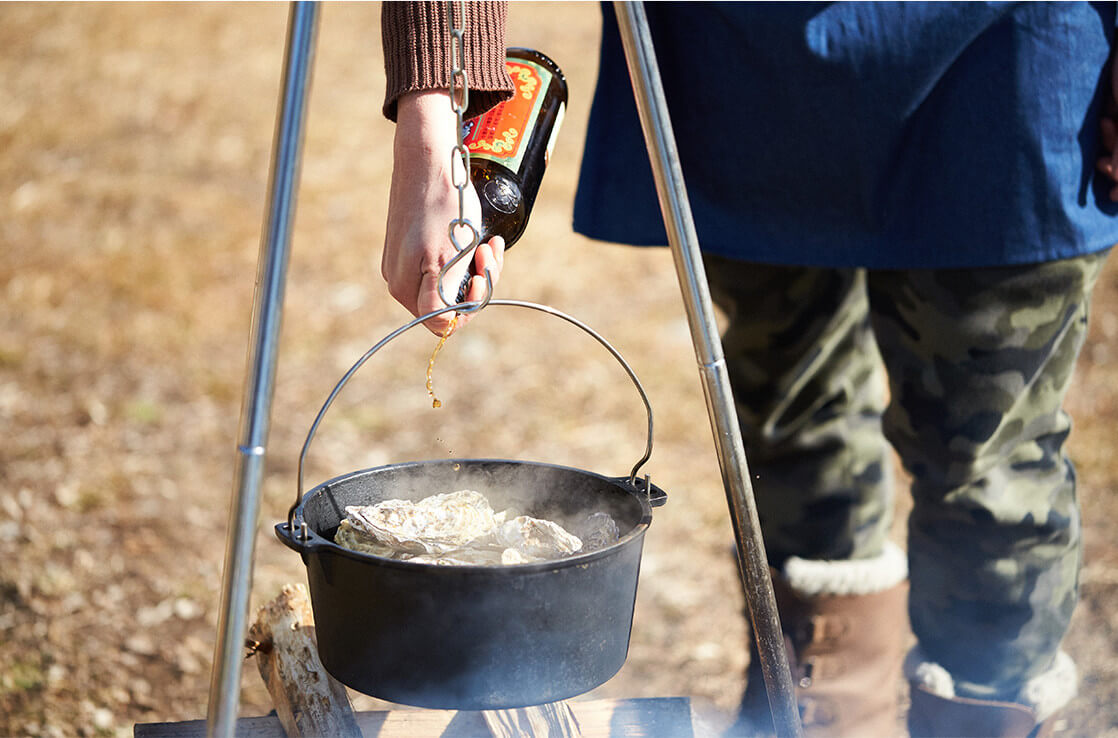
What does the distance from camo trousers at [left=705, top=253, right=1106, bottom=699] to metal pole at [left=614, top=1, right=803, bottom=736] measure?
42cm

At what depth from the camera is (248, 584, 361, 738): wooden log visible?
50.6 inches

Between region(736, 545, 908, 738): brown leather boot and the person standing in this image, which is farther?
region(736, 545, 908, 738): brown leather boot

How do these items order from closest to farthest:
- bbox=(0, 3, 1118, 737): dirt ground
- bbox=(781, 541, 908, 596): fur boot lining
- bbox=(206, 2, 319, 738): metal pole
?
bbox=(206, 2, 319, 738): metal pole
bbox=(781, 541, 908, 596): fur boot lining
bbox=(0, 3, 1118, 737): dirt ground

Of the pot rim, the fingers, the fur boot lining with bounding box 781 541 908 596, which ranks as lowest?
the fur boot lining with bounding box 781 541 908 596

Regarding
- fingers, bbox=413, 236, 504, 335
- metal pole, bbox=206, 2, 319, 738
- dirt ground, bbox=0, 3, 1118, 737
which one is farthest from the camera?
dirt ground, bbox=0, 3, 1118, 737

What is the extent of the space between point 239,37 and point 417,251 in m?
5.64

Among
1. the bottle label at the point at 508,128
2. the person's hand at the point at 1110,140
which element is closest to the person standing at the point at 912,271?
the person's hand at the point at 1110,140

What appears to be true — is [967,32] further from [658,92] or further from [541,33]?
[541,33]

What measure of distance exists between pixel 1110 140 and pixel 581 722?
1041mm

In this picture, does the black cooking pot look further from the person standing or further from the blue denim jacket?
the blue denim jacket

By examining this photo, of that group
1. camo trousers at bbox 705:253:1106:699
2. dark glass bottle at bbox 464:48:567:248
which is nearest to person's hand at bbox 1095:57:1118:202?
camo trousers at bbox 705:253:1106:699

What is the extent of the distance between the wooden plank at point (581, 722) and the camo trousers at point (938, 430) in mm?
420

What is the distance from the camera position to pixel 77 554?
229cm

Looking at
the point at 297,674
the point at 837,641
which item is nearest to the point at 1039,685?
the point at 837,641
